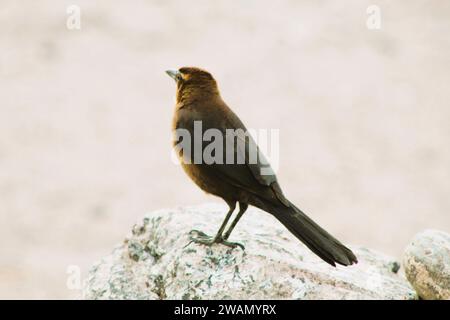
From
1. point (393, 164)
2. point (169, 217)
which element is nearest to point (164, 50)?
point (393, 164)

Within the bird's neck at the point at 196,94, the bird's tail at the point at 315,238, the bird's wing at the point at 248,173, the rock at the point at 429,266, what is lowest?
the rock at the point at 429,266

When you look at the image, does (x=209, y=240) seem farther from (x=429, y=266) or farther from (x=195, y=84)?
(x=429, y=266)

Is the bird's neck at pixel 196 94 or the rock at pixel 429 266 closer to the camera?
the rock at pixel 429 266

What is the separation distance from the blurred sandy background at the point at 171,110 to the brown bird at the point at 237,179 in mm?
3650

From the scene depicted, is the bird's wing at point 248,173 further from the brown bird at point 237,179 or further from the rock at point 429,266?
the rock at point 429,266

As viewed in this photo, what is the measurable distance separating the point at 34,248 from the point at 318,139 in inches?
163

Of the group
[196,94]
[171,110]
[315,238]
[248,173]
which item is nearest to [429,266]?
[315,238]

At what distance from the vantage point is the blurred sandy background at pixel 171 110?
870cm

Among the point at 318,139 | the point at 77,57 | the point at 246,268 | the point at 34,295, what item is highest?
the point at 77,57

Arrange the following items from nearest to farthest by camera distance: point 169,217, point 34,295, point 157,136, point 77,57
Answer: point 169,217
point 34,295
point 157,136
point 77,57

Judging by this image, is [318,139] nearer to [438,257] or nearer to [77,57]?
[77,57]

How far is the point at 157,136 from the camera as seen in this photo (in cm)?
1038

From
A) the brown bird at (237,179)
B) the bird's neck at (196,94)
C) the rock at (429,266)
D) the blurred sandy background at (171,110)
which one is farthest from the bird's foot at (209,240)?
the blurred sandy background at (171,110)

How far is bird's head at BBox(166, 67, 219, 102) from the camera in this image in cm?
464
